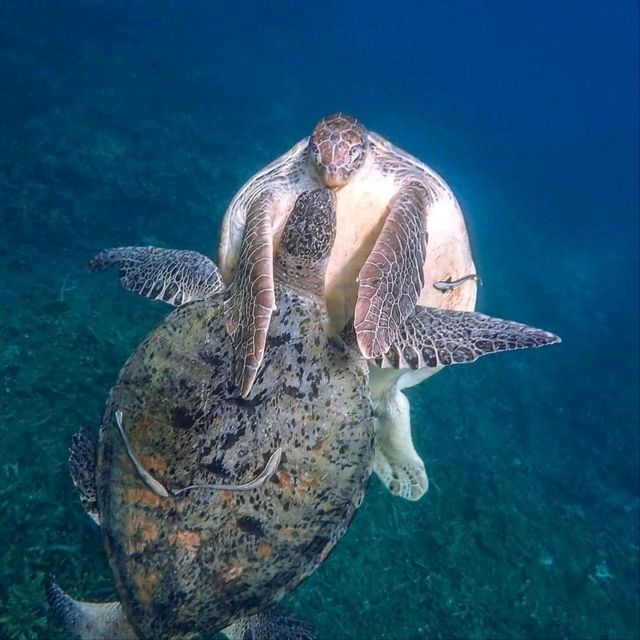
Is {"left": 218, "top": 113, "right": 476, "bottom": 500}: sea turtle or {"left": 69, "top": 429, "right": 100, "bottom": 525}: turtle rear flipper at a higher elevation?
{"left": 218, "top": 113, "right": 476, "bottom": 500}: sea turtle

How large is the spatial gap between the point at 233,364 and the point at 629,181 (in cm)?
6085

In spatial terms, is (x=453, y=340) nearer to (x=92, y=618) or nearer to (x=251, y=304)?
(x=251, y=304)

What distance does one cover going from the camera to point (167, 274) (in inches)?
140

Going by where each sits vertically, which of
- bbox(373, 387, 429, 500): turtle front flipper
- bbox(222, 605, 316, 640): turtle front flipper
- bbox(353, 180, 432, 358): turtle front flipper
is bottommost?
bbox(222, 605, 316, 640): turtle front flipper

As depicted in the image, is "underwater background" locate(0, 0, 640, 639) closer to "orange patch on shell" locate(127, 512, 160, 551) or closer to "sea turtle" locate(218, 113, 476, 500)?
"orange patch on shell" locate(127, 512, 160, 551)

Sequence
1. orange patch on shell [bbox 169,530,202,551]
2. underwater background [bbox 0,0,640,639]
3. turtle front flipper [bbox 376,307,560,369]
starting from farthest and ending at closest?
underwater background [bbox 0,0,640,639], turtle front flipper [bbox 376,307,560,369], orange patch on shell [bbox 169,530,202,551]

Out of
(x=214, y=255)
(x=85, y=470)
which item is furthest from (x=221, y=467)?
(x=214, y=255)

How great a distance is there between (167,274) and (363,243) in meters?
1.49

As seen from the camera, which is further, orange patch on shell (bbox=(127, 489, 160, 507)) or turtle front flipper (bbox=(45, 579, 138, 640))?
turtle front flipper (bbox=(45, 579, 138, 640))

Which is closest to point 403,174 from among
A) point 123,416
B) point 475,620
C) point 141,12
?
point 123,416

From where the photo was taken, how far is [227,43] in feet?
95.6

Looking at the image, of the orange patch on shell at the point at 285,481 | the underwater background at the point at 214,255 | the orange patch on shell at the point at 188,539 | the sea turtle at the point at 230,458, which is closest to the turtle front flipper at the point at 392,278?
the sea turtle at the point at 230,458

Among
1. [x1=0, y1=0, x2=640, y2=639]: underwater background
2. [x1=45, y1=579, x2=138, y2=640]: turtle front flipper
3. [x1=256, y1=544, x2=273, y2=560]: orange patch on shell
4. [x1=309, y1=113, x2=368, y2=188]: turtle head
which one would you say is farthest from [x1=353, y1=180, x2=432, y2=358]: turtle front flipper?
[x1=0, y1=0, x2=640, y2=639]: underwater background

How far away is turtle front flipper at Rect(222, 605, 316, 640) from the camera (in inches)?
131
